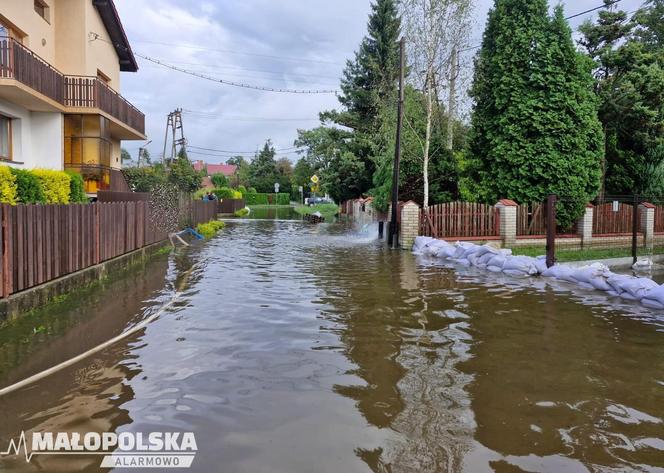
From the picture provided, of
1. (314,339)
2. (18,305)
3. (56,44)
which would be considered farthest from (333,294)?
(56,44)

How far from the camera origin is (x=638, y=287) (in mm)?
8383

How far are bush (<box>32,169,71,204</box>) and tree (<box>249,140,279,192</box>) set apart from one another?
74087mm

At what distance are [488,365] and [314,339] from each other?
2.03 metres

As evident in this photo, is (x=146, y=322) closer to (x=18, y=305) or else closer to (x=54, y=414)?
(x=18, y=305)

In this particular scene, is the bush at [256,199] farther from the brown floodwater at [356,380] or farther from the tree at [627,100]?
the brown floodwater at [356,380]

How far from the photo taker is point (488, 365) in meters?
5.12

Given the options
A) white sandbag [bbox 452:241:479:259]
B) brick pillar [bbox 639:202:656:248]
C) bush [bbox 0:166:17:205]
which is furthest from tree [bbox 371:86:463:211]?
bush [bbox 0:166:17:205]

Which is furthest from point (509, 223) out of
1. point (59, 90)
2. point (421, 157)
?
point (59, 90)

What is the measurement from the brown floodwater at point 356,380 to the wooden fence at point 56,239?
614mm

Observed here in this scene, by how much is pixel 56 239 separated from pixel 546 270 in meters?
9.51

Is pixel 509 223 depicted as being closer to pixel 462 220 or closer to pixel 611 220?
pixel 462 220

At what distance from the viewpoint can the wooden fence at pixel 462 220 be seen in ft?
54.9

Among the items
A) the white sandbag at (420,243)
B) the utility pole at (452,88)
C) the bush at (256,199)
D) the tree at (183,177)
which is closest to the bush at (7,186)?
the white sandbag at (420,243)

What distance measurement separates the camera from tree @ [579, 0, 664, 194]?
64.7 feet
